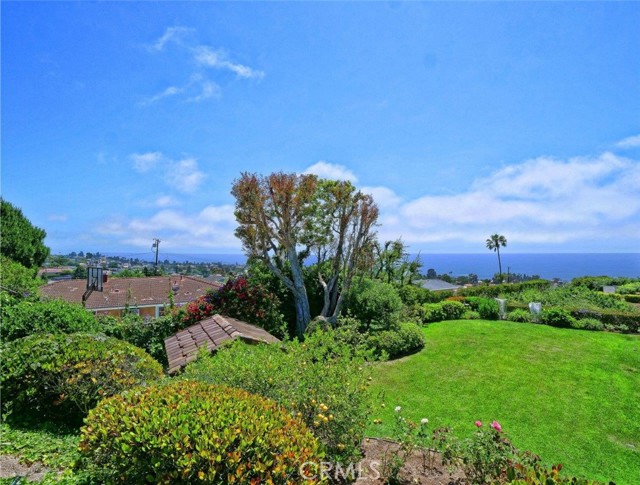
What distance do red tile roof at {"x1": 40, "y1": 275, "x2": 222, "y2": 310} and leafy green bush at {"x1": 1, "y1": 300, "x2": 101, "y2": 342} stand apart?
19534mm

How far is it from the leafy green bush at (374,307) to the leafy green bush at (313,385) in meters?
9.31

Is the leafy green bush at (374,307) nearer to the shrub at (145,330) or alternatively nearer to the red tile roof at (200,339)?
the shrub at (145,330)

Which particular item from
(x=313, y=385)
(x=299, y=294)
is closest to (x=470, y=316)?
(x=299, y=294)

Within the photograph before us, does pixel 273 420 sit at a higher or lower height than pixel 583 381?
higher

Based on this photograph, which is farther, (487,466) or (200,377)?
(200,377)

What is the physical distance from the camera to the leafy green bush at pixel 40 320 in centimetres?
717

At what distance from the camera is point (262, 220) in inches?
520

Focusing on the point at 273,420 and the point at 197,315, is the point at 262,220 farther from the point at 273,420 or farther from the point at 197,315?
the point at 273,420

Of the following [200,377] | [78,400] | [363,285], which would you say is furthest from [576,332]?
[78,400]

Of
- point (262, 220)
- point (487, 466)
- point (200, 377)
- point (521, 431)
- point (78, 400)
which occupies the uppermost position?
point (262, 220)

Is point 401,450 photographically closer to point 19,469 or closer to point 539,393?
point 19,469

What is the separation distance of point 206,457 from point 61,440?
2.98 metres

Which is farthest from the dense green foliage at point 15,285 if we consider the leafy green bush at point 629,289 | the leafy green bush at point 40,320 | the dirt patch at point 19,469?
the leafy green bush at point 629,289

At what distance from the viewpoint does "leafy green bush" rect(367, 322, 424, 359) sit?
11.3 metres
